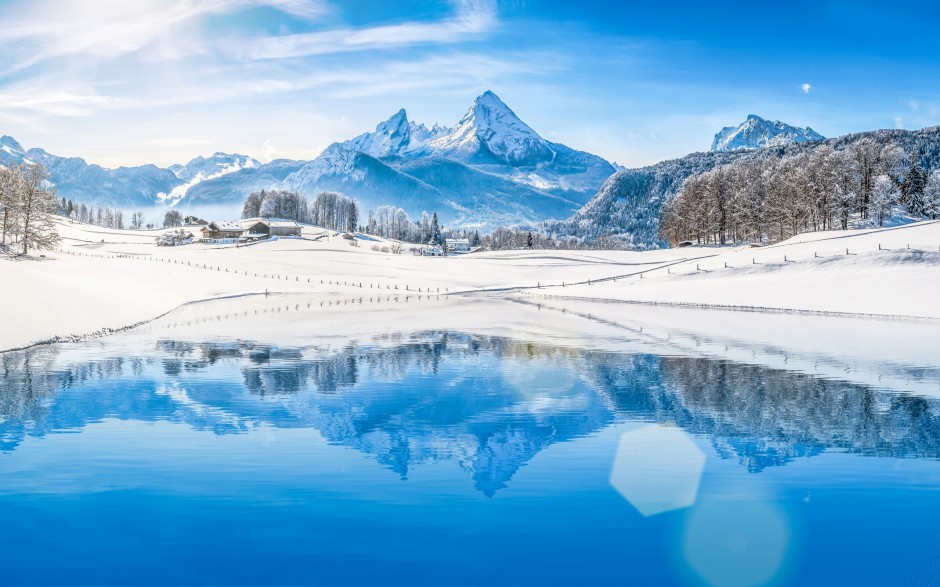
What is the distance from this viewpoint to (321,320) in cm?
5819

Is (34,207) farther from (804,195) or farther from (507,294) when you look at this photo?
(804,195)

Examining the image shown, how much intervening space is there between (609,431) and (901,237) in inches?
3213

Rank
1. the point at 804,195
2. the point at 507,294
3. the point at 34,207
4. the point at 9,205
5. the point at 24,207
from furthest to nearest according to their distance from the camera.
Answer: the point at 804,195
the point at 507,294
the point at 34,207
the point at 24,207
the point at 9,205

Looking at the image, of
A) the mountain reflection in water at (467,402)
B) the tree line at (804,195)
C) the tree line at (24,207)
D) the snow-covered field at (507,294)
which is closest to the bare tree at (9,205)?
the tree line at (24,207)

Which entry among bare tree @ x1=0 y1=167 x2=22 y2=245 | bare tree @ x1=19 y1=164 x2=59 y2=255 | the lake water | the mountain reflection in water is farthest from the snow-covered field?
the lake water

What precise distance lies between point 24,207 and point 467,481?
325 ft

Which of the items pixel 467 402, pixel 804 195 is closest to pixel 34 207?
pixel 467 402

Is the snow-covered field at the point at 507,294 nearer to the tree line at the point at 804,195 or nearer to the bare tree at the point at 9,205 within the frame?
the bare tree at the point at 9,205

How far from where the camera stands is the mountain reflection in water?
1973 cm

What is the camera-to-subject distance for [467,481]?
54.4ft

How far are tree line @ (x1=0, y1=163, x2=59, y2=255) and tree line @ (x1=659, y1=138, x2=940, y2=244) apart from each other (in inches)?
4432

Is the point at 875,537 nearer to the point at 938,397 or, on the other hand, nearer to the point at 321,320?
the point at 938,397

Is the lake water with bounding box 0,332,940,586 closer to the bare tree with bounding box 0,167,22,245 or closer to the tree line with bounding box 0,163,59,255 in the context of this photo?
the bare tree with bounding box 0,167,22,245

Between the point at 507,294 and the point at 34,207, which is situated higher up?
the point at 34,207
